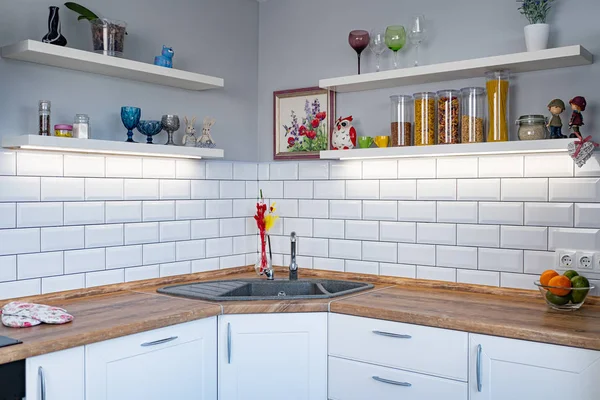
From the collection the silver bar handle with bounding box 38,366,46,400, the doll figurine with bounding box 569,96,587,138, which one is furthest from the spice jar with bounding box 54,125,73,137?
the doll figurine with bounding box 569,96,587,138

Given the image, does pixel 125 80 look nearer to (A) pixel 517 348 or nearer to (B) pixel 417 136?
(B) pixel 417 136

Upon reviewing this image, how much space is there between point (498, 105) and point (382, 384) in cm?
125

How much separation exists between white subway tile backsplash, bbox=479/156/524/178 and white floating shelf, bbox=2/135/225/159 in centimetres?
125

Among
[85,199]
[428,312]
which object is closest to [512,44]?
[428,312]

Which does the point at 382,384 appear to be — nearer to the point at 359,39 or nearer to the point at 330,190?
the point at 330,190

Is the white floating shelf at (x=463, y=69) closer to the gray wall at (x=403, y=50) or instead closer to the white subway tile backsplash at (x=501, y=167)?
the gray wall at (x=403, y=50)

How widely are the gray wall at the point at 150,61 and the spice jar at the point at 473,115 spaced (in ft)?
4.35

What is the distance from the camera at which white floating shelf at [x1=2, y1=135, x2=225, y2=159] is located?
243cm

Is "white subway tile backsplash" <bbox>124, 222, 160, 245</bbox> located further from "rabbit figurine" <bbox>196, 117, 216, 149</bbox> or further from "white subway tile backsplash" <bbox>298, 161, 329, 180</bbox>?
"white subway tile backsplash" <bbox>298, 161, 329, 180</bbox>

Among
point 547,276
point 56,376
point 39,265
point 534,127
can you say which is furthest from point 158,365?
point 534,127

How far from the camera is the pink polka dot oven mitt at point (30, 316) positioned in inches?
87.0

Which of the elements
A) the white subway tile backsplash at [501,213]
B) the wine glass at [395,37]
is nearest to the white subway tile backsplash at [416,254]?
the white subway tile backsplash at [501,213]

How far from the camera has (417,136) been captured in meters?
2.97

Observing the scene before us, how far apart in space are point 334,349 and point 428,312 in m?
0.46
